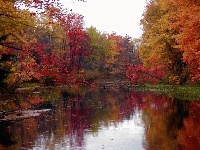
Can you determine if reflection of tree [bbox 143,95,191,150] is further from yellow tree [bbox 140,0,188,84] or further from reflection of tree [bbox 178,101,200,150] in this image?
yellow tree [bbox 140,0,188,84]

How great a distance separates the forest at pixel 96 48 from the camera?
59.3 ft

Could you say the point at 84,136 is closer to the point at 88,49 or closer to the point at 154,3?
the point at 154,3

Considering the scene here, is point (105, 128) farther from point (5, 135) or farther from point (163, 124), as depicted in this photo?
point (5, 135)

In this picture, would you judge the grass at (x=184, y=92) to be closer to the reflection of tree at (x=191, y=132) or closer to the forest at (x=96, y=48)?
the forest at (x=96, y=48)

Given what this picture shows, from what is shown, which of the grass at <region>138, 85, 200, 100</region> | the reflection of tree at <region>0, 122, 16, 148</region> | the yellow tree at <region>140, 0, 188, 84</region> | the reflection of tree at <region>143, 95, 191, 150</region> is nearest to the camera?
the reflection of tree at <region>143, 95, 191, 150</region>

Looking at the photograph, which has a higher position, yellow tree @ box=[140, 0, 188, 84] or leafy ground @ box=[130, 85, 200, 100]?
yellow tree @ box=[140, 0, 188, 84]

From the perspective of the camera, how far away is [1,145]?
15398 millimetres

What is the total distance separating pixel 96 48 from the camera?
86625mm

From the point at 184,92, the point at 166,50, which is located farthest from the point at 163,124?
the point at 166,50

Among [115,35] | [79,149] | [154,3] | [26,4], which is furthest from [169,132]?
[115,35]

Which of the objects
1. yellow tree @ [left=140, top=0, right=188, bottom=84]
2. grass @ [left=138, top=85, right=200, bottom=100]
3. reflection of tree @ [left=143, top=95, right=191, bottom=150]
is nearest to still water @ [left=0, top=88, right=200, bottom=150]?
reflection of tree @ [left=143, top=95, right=191, bottom=150]

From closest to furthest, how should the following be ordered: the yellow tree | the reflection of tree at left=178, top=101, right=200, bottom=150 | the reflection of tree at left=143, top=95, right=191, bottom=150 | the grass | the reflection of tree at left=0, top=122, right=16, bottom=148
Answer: the reflection of tree at left=178, top=101, right=200, bottom=150 < the reflection of tree at left=143, top=95, right=191, bottom=150 < the reflection of tree at left=0, top=122, right=16, bottom=148 < the grass < the yellow tree

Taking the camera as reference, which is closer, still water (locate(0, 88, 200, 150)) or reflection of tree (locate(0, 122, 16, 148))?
still water (locate(0, 88, 200, 150))

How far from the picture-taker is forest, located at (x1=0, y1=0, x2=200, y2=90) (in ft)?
59.3
